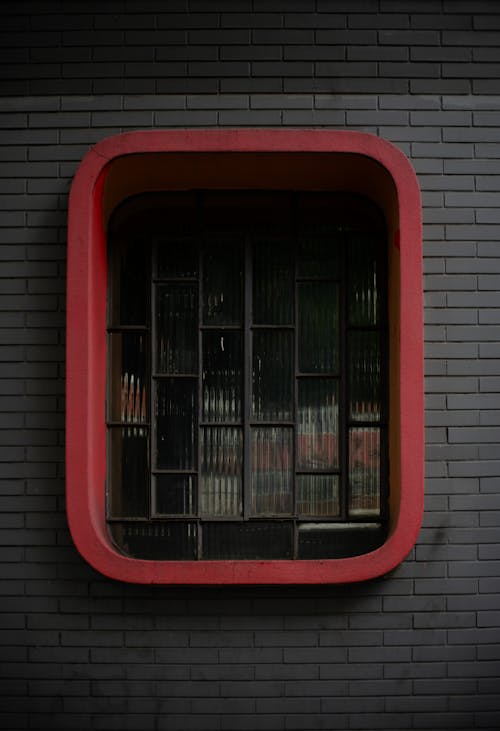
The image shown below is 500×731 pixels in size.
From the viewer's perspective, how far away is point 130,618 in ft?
10.1

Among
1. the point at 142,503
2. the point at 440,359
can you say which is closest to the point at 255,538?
the point at 142,503

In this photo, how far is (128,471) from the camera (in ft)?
10.8

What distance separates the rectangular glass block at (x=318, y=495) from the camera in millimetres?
3266

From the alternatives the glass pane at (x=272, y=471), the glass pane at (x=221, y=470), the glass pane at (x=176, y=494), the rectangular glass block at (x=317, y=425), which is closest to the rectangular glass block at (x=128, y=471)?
the glass pane at (x=176, y=494)

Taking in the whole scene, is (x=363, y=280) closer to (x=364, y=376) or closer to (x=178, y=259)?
(x=364, y=376)

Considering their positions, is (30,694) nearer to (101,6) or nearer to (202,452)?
(202,452)

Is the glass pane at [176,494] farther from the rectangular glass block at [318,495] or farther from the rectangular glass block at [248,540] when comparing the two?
the rectangular glass block at [318,495]

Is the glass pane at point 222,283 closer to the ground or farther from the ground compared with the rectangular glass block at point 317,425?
farther from the ground

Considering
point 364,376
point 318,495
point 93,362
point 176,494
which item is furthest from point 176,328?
point 318,495

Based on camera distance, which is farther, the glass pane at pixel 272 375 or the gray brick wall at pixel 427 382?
the glass pane at pixel 272 375

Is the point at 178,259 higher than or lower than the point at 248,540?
higher

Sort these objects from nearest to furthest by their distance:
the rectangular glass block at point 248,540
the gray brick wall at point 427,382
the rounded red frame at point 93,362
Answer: the rounded red frame at point 93,362, the gray brick wall at point 427,382, the rectangular glass block at point 248,540

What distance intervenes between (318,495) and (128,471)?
110cm

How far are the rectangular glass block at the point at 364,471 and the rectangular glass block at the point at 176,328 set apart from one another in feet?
3.37
